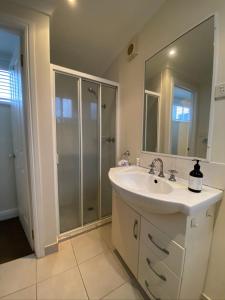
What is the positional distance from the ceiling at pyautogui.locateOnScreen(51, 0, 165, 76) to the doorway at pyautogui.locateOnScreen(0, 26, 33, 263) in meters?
0.49

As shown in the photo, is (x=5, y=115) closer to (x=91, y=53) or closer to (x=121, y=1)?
(x=91, y=53)

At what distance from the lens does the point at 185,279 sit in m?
0.81

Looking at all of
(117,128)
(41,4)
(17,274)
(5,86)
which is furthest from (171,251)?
(5,86)

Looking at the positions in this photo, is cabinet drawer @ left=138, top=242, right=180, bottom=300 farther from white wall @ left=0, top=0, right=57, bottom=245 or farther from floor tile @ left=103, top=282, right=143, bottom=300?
white wall @ left=0, top=0, right=57, bottom=245

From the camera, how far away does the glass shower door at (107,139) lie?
6.18 ft

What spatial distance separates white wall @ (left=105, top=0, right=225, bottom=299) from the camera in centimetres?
89

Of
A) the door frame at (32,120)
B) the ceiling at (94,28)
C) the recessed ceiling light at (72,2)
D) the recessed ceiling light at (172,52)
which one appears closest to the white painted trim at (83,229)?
the door frame at (32,120)

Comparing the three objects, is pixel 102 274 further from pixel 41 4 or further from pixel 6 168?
pixel 41 4

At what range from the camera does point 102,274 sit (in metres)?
1.25

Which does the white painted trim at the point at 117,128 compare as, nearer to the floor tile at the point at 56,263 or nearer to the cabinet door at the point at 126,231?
the cabinet door at the point at 126,231

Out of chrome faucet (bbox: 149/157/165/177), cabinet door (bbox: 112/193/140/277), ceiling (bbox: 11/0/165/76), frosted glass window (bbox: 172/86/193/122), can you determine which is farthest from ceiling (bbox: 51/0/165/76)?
cabinet door (bbox: 112/193/140/277)

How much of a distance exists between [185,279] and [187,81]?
1.30m

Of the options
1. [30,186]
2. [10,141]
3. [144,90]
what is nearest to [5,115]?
[10,141]

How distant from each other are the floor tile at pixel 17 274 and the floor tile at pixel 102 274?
0.43 metres
